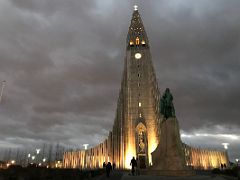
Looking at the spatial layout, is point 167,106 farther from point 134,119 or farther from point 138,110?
point 138,110

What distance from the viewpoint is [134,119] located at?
1969 inches

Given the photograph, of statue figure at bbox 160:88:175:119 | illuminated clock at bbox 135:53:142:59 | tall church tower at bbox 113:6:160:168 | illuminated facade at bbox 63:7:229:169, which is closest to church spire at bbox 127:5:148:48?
illuminated facade at bbox 63:7:229:169

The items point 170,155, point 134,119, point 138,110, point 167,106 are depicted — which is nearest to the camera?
point 170,155

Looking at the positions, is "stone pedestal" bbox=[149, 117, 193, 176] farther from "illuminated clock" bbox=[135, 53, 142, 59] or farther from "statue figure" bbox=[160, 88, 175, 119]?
"illuminated clock" bbox=[135, 53, 142, 59]

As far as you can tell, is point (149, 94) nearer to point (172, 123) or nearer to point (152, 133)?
point (152, 133)

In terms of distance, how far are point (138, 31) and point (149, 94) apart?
18269 millimetres

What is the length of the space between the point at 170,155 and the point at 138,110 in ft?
97.6

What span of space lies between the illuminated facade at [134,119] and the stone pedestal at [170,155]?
26.0 metres

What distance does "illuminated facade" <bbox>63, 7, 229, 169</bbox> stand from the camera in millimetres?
48428

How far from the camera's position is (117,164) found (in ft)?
158

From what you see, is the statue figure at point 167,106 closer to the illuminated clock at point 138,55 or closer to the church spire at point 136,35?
the illuminated clock at point 138,55

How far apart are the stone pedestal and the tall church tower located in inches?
1018

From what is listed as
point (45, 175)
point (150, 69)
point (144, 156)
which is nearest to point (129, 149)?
point (144, 156)

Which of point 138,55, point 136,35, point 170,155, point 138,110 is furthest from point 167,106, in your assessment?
point 136,35
